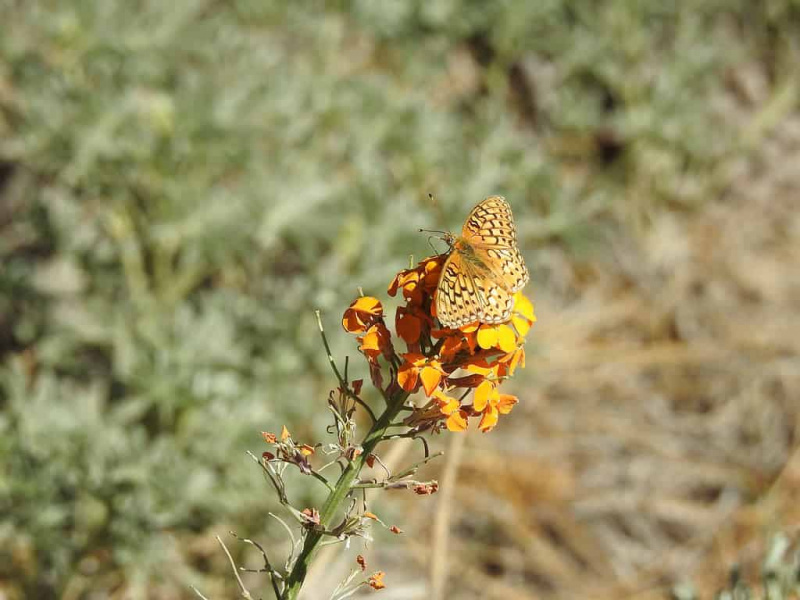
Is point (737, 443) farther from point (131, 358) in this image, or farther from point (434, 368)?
point (434, 368)

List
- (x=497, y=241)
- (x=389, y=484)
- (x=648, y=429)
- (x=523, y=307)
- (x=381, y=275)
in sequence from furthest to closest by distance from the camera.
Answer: (x=648, y=429)
(x=381, y=275)
(x=497, y=241)
(x=523, y=307)
(x=389, y=484)

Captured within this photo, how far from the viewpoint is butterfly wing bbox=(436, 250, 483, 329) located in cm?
157

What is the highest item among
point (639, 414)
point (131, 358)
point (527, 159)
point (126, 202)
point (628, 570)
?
point (527, 159)

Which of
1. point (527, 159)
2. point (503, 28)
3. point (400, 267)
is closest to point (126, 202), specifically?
point (400, 267)

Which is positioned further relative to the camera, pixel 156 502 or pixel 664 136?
pixel 664 136

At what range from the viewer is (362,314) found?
1.75 m

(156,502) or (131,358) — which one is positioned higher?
(131,358)

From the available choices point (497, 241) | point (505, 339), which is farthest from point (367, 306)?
point (497, 241)

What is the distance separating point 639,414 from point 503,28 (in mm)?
2911

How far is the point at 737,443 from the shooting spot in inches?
193

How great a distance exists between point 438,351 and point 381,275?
2.72 meters

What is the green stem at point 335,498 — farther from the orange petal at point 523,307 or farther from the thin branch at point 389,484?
the orange petal at point 523,307

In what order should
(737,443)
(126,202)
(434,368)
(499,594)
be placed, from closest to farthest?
(434,368)
(499,594)
(126,202)
(737,443)

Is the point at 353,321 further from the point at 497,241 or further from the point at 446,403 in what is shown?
the point at 497,241
